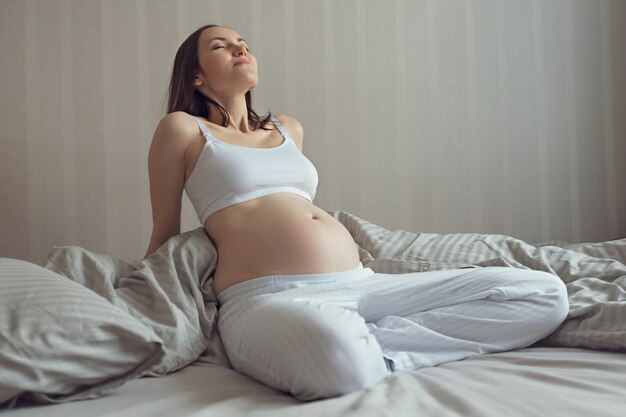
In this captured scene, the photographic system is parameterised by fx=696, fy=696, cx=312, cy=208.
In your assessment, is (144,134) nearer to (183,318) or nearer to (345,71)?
(345,71)

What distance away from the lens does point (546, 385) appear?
0.99 meters

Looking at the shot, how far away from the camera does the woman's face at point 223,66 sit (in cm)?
173

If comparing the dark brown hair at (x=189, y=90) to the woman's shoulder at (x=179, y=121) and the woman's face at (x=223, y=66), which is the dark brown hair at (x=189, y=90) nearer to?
the woman's face at (x=223, y=66)

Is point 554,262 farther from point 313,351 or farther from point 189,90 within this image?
point 189,90

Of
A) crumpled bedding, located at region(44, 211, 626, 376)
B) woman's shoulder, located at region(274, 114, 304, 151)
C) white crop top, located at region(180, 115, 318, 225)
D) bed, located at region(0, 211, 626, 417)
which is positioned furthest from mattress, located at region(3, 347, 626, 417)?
woman's shoulder, located at region(274, 114, 304, 151)

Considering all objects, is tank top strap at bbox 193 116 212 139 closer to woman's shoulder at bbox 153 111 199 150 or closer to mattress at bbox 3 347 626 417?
woman's shoulder at bbox 153 111 199 150

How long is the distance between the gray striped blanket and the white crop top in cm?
27

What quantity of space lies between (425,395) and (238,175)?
710 millimetres

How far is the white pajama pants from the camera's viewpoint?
109 cm

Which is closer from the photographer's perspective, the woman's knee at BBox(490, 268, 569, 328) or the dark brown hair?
the woman's knee at BBox(490, 268, 569, 328)

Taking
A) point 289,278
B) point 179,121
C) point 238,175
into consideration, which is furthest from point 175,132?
point 289,278

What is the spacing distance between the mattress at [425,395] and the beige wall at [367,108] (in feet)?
3.60

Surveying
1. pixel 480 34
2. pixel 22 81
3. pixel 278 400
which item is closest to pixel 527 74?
pixel 480 34

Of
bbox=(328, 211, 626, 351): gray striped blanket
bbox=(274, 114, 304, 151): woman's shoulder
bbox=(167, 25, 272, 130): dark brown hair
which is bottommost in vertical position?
bbox=(328, 211, 626, 351): gray striped blanket
